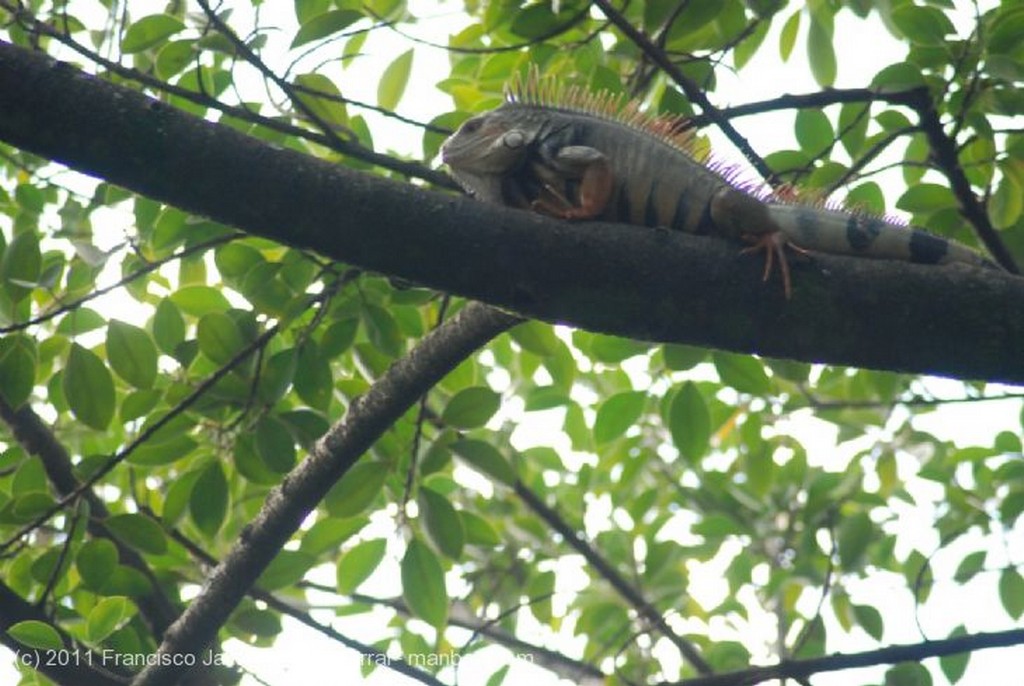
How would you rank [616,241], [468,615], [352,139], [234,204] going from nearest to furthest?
1. [234,204]
2. [616,241]
3. [352,139]
4. [468,615]

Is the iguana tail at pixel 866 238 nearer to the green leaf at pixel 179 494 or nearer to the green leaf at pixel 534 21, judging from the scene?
the green leaf at pixel 534 21

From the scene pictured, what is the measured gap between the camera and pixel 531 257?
3299 millimetres

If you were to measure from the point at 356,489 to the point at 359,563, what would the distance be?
→ 2.01ft

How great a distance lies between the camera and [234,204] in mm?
3150

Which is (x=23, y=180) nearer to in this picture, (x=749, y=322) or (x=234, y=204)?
(x=234, y=204)

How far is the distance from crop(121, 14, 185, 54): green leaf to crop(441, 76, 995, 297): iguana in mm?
1182

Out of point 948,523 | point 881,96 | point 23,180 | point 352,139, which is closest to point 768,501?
point 948,523

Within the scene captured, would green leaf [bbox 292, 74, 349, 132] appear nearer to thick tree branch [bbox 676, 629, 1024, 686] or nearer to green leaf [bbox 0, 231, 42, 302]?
green leaf [bbox 0, 231, 42, 302]

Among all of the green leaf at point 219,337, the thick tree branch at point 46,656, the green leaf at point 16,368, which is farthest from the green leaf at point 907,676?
the green leaf at point 16,368

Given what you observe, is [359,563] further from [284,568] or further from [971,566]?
[971,566]

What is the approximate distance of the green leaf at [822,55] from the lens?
5.70 meters

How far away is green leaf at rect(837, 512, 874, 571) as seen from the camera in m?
5.41

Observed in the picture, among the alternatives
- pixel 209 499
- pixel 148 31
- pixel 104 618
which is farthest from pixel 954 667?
pixel 148 31

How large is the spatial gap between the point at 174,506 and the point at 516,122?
6.45 feet
